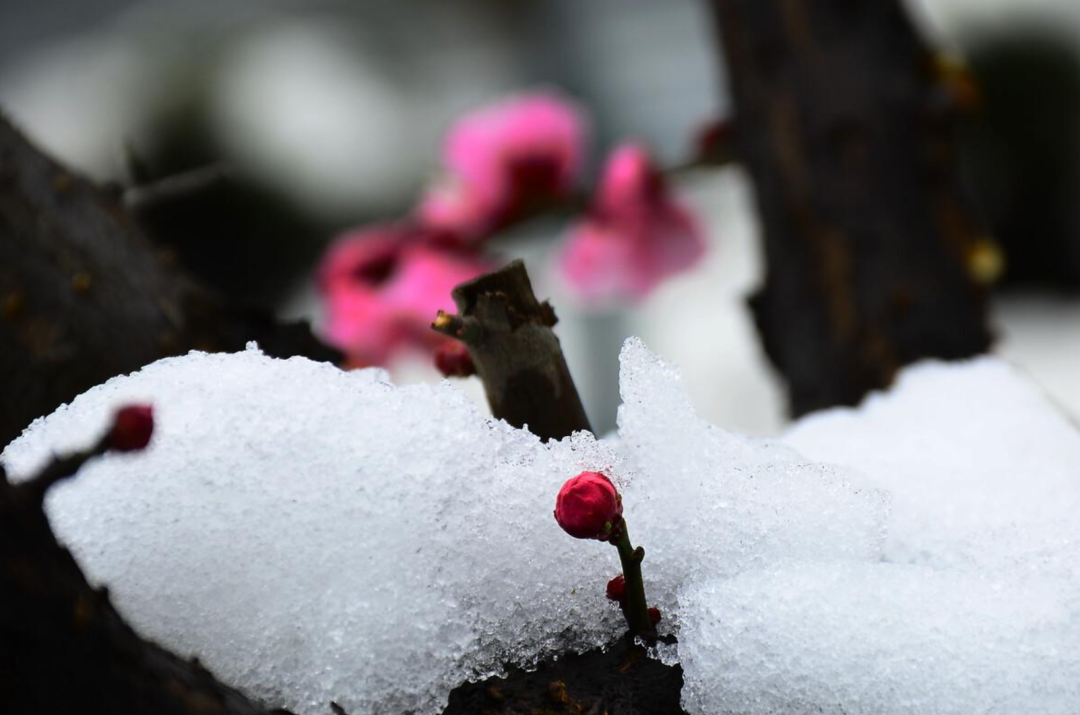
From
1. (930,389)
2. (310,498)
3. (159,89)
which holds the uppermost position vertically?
(159,89)

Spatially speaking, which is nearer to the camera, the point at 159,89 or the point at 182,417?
the point at 182,417

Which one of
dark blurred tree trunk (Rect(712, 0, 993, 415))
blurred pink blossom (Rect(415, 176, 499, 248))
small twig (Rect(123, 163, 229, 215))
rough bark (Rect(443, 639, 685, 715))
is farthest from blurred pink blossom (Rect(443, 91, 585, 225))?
rough bark (Rect(443, 639, 685, 715))

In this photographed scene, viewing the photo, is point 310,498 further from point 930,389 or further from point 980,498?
point 930,389

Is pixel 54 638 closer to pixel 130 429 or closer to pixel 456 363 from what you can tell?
pixel 130 429

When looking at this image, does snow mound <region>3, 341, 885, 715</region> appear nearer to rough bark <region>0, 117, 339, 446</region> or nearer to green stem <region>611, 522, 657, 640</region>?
green stem <region>611, 522, 657, 640</region>

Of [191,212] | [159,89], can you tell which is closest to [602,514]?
[191,212]

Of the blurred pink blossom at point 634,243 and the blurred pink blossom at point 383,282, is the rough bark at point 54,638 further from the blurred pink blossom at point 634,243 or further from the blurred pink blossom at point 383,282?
the blurred pink blossom at point 634,243
